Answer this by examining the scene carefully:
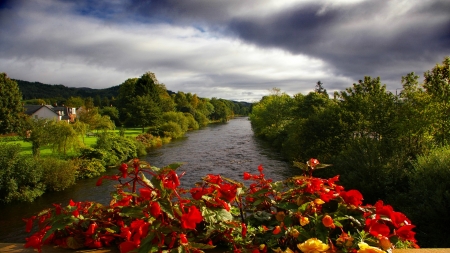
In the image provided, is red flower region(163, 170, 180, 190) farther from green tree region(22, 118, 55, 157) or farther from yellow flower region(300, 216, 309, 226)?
green tree region(22, 118, 55, 157)

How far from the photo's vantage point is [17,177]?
16844 mm

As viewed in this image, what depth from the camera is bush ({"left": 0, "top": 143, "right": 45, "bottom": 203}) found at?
53.5 ft

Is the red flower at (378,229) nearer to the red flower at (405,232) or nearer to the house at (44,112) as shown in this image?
the red flower at (405,232)

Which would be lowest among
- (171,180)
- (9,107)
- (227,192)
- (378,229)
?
(378,229)

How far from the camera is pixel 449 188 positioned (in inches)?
340

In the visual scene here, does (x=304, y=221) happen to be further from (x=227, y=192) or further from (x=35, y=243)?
(x=35, y=243)

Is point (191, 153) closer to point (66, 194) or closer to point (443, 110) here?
point (66, 194)

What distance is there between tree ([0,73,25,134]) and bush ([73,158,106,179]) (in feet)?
60.3

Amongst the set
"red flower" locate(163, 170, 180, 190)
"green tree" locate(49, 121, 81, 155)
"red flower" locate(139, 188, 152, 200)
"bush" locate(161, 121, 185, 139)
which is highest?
"red flower" locate(163, 170, 180, 190)

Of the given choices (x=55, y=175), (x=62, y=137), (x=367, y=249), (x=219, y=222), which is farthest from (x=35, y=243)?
(x=62, y=137)

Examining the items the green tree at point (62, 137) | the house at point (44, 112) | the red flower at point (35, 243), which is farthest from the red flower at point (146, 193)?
the house at point (44, 112)

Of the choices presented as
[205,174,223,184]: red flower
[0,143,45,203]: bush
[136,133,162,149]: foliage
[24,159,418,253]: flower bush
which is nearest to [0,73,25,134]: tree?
[136,133,162,149]: foliage

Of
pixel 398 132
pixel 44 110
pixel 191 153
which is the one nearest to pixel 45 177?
pixel 191 153

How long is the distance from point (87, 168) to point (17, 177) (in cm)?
523
